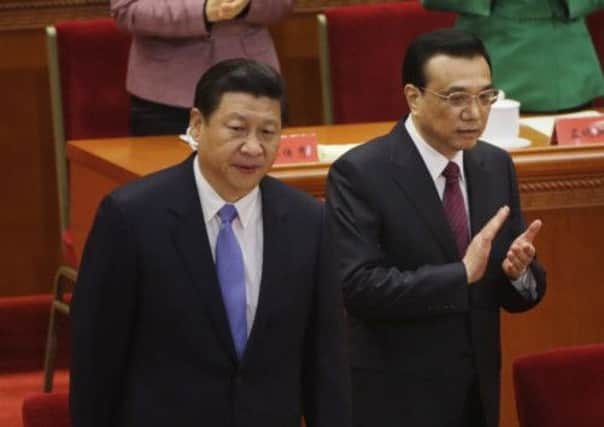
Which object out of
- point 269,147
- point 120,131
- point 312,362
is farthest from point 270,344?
point 120,131

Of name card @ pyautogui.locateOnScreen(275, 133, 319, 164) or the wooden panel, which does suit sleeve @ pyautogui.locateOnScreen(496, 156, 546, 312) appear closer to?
name card @ pyautogui.locateOnScreen(275, 133, 319, 164)

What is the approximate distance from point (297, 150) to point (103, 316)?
50.8 inches

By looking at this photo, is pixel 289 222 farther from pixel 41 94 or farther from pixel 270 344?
pixel 41 94

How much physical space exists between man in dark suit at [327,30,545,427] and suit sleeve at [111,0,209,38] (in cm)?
93

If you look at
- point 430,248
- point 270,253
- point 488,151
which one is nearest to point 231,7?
point 488,151

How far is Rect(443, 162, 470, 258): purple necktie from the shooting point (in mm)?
3053

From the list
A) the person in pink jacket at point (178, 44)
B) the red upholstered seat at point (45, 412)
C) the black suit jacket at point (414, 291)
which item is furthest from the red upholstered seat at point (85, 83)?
the red upholstered seat at point (45, 412)

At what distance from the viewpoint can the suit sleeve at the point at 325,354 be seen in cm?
254

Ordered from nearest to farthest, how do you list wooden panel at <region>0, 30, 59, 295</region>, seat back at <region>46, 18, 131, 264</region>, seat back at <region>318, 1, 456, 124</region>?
seat back at <region>46, 18, 131, 264</region>
seat back at <region>318, 1, 456, 124</region>
wooden panel at <region>0, 30, 59, 295</region>

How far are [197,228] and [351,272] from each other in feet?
1.80

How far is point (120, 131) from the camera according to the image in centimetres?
451

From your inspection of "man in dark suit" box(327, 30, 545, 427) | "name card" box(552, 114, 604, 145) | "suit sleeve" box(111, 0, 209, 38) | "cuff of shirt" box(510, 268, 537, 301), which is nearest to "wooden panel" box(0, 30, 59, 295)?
"suit sleeve" box(111, 0, 209, 38)

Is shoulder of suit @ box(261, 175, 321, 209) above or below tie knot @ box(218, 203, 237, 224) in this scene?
above

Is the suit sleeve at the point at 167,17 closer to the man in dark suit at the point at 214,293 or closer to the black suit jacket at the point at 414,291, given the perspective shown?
the black suit jacket at the point at 414,291
